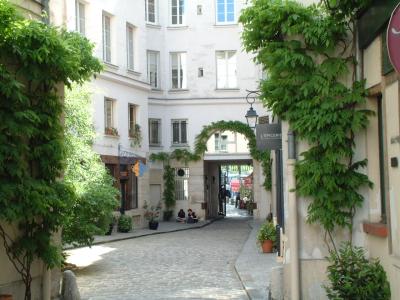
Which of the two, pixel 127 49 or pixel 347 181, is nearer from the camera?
pixel 347 181

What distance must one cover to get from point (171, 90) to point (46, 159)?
27989mm

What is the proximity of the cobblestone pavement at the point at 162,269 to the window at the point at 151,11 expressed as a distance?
15.0m

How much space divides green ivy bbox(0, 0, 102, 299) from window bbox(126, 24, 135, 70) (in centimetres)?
2196

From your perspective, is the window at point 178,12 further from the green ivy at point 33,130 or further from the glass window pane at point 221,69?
the green ivy at point 33,130

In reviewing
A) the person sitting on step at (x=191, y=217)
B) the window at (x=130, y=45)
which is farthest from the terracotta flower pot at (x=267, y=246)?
the person sitting on step at (x=191, y=217)

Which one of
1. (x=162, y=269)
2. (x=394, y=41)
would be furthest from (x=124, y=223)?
(x=394, y=41)

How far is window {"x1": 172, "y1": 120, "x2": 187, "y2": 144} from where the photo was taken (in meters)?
36.2

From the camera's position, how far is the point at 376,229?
A: 7758 mm

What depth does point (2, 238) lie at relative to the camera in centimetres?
817

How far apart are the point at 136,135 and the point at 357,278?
79.7 ft

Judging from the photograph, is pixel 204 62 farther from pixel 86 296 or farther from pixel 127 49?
pixel 86 296

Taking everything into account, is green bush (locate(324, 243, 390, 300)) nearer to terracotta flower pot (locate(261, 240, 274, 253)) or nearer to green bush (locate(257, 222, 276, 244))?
green bush (locate(257, 222, 276, 244))

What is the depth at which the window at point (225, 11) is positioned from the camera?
1435 inches

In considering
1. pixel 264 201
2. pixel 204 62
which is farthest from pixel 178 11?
pixel 264 201
